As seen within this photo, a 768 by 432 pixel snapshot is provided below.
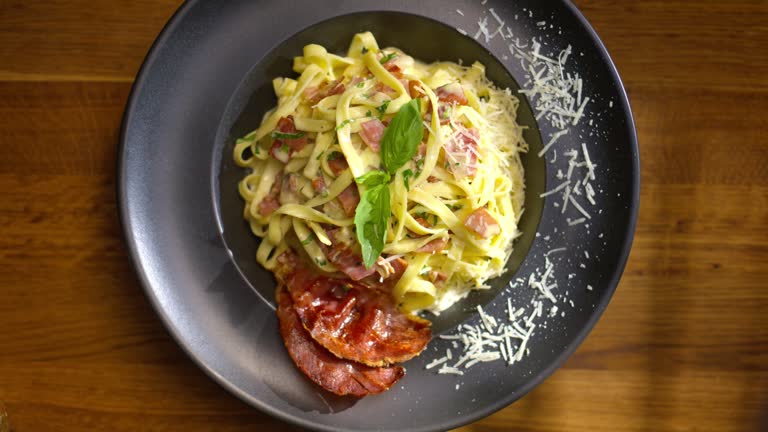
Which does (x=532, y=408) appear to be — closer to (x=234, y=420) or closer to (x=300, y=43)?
(x=234, y=420)

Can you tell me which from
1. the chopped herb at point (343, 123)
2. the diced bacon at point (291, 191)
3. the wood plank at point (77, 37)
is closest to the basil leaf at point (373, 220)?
the chopped herb at point (343, 123)

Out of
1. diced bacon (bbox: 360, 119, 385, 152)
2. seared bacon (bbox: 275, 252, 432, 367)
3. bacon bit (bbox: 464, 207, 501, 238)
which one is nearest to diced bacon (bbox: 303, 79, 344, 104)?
diced bacon (bbox: 360, 119, 385, 152)

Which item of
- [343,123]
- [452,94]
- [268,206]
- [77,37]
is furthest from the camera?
[77,37]

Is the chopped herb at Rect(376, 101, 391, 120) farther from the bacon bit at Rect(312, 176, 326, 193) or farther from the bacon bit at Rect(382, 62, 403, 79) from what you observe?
the bacon bit at Rect(312, 176, 326, 193)

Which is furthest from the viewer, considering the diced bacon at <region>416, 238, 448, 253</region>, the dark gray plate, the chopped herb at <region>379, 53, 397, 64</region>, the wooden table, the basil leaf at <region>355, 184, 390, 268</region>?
the wooden table

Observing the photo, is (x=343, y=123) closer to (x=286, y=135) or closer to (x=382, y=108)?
(x=382, y=108)

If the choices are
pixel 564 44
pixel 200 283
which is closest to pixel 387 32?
pixel 564 44

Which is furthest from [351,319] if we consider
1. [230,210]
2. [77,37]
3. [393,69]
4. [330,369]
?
[77,37]
